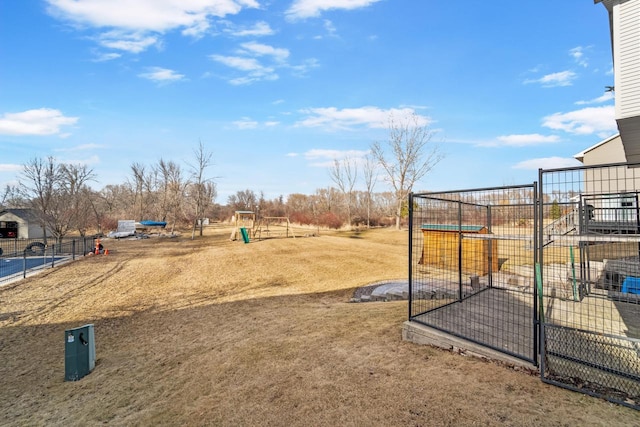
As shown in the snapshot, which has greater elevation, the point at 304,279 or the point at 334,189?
the point at 334,189

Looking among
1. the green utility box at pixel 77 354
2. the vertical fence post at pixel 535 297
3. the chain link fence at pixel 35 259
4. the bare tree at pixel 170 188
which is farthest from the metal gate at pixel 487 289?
the bare tree at pixel 170 188

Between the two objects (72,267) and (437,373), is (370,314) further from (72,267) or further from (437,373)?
(72,267)

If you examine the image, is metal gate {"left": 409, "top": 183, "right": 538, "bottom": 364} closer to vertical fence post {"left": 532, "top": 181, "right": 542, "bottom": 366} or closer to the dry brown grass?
vertical fence post {"left": 532, "top": 181, "right": 542, "bottom": 366}

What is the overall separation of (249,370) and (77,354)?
2739 millimetres

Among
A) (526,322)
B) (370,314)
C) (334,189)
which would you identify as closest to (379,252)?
(370,314)

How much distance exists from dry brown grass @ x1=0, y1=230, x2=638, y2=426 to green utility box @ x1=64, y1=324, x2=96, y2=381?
0.15m

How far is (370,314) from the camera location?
19.5ft

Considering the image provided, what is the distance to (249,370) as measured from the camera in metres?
4.14

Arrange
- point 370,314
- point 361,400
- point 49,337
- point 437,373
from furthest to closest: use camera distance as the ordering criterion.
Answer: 1. point 49,337
2. point 370,314
3. point 437,373
4. point 361,400

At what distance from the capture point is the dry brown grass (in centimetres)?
295

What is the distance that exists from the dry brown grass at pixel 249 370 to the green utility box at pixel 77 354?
0.15 metres

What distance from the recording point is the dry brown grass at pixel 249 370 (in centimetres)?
295

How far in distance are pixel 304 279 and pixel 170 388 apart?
24.6ft

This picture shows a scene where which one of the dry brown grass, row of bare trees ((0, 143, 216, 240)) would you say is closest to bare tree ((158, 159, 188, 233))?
row of bare trees ((0, 143, 216, 240))
